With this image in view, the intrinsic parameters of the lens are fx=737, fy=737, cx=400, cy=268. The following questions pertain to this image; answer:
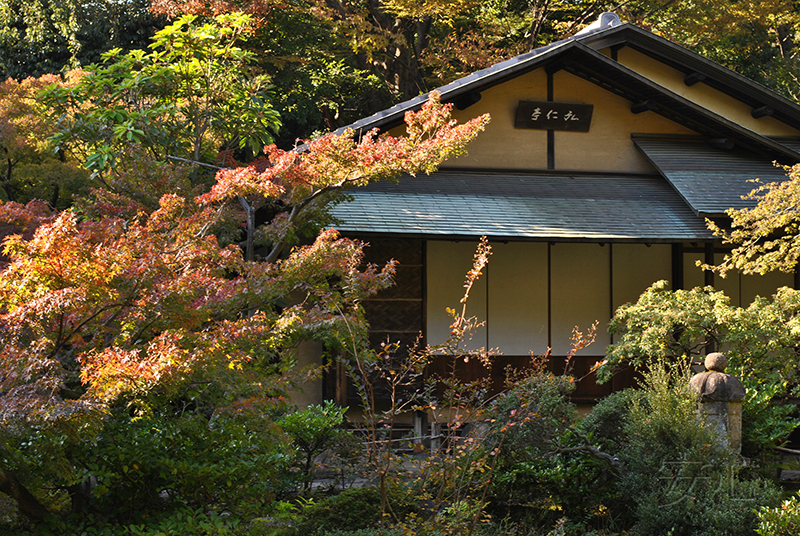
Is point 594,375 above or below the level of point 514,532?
above

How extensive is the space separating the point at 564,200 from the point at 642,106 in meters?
2.29

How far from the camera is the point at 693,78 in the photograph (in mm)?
13359

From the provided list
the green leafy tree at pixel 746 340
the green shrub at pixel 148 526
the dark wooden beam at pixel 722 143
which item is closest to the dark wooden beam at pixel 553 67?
the dark wooden beam at pixel 722 143

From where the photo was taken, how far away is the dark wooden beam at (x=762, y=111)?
13031 mm

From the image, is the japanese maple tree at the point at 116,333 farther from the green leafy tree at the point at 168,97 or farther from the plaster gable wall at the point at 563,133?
the plaster gable wall at the point at 563,133

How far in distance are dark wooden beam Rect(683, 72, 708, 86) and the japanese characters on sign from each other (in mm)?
2699

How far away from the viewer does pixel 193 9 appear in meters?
17.2

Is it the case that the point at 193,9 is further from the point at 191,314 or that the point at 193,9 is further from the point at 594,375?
the point at 191,314

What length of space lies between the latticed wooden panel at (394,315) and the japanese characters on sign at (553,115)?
11.7ft

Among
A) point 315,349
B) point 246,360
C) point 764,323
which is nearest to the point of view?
point 246,360

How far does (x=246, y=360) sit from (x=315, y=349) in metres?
5.96

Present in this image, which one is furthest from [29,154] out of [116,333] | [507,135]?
[116,333]

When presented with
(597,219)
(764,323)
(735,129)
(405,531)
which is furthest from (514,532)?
(735,129)

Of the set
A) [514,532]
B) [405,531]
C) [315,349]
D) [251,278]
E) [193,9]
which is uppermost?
[193,9]
